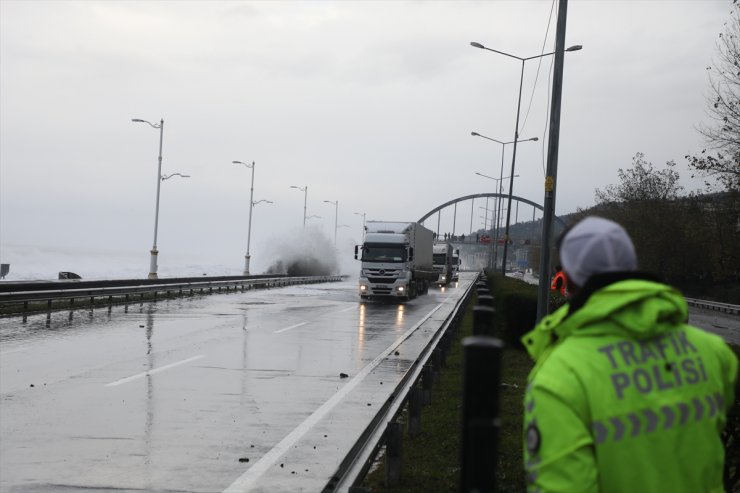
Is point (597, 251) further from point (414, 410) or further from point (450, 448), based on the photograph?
point (414, 410)

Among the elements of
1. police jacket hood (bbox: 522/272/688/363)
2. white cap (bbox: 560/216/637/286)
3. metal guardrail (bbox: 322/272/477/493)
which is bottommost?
metal guardrail (bbox: 322/272/477/493)

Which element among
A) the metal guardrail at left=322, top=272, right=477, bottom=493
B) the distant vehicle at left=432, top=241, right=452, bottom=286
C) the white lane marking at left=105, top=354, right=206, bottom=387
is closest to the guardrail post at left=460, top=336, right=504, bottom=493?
the metal guardrail at left=322, top=272, right=477, bottom=493

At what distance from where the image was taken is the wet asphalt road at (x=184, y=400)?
25.4 ft

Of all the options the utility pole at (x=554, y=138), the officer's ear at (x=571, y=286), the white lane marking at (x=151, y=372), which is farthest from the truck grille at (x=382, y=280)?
the officer's ear at (x=571, y=286)

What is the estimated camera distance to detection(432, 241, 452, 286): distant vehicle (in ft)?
235

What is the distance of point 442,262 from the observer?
72125 mm

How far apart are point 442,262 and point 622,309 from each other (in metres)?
69.7

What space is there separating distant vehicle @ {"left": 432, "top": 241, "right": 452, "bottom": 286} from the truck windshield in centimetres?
2904

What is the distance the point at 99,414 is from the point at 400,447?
4.66m

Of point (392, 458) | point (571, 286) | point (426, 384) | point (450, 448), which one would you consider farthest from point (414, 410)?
point (571, 286)

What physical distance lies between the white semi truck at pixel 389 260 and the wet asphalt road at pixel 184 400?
15662 millimetres

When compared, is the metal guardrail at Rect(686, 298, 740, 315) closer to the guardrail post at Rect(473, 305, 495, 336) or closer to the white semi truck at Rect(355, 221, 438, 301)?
the white semi truck at Rect(355, 221, 438, 301)

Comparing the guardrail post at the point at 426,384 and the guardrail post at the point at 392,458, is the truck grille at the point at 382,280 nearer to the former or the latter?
the guardrail post at the point at 426,384

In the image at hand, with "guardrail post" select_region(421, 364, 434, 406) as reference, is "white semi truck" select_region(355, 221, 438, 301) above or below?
above
